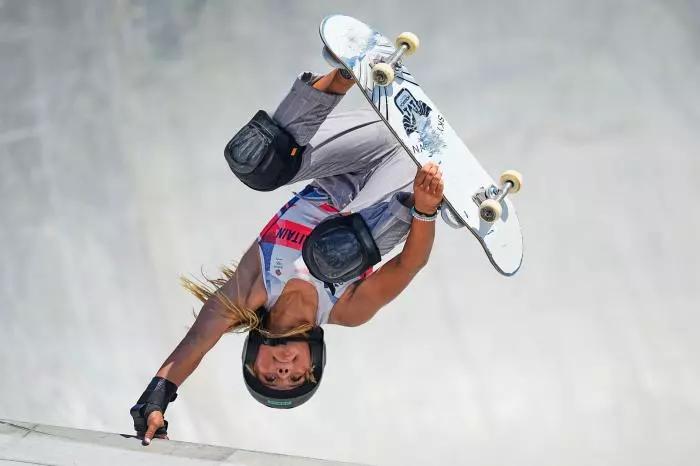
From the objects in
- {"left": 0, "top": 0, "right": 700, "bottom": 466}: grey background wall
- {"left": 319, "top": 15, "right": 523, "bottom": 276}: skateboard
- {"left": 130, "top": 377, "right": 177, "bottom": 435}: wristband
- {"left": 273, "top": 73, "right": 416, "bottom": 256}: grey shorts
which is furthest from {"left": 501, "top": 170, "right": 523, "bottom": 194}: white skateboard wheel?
{"left": 0, "top": 0, "right": 700, "bottom": 466}: grey background wall

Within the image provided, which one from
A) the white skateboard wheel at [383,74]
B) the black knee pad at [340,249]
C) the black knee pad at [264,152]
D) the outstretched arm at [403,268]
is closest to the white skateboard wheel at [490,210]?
the outstretched arm at [403,268]

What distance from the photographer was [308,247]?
11.9ft

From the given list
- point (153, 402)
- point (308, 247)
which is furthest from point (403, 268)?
point (153, 402)

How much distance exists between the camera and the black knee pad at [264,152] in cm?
362

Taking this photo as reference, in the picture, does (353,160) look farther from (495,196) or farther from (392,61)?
(495,196)

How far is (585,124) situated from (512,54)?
613mm

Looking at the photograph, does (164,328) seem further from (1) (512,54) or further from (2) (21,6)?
(1) (512,54)

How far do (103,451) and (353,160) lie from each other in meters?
1.46

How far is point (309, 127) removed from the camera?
3.68 m

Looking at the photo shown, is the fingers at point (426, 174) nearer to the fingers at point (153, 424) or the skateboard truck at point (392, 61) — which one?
the skateboard truck at point (392, 61)

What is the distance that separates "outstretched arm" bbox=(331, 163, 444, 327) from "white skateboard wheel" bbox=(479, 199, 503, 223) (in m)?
0.17

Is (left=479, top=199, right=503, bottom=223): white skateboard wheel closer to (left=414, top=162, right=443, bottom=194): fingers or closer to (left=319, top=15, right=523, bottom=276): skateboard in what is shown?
(left=319, top=15, right=523, bottom=276): skateboard

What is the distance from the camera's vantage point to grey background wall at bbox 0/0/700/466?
17.3ft

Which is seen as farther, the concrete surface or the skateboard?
the skateboard
